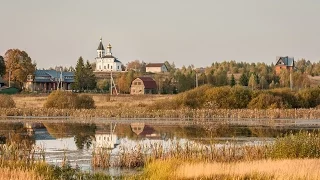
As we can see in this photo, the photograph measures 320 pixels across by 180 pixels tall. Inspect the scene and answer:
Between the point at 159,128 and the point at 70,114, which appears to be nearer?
the point at 159,128

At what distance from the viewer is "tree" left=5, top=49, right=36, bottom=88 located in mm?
92500

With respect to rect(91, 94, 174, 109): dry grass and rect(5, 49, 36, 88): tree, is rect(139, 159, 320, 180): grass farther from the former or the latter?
rect(5, 49, 36, 88): tree

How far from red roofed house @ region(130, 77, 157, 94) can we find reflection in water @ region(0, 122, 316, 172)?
174 ft

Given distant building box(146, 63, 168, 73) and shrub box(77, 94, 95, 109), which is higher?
distant building box(146, 63, 168, 73)

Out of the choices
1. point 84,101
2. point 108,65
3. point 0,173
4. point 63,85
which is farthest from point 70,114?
point 108,65

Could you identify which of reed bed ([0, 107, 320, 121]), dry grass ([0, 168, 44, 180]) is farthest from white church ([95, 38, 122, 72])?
dry grass ([0, 168, 44, 180])

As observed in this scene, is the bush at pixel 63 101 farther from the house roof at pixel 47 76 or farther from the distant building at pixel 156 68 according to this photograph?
the distant building at pixel 156 68

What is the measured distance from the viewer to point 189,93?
62.2 meters

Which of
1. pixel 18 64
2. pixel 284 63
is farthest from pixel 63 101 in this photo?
pixel 284 63

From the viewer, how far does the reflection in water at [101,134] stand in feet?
95.5

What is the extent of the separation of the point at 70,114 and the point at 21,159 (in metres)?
33.3

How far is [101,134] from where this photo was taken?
3788cm

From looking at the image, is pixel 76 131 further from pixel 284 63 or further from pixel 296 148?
pixel 284 63

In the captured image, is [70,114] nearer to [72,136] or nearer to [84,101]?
[84,101]
